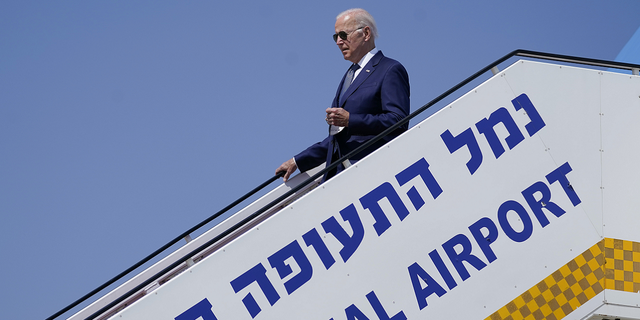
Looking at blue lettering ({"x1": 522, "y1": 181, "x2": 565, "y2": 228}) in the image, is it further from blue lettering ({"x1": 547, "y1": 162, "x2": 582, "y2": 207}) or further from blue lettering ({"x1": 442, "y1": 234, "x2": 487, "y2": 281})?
blue lettering ({"x1": 442, "y1": 234, "x2": 487, "y2": 281})

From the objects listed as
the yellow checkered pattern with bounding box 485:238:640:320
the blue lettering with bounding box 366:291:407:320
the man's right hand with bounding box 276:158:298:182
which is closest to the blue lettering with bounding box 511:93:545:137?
the yellow checkered pattern with bounding box 485:238:640:320

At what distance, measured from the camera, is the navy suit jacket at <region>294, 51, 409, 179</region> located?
3.68 m

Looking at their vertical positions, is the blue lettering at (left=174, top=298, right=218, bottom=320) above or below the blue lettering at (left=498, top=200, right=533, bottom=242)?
Result: above

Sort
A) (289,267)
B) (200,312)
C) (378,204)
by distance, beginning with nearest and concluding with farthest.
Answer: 1. (200,312)
2. (289,267)
3. (378,204)

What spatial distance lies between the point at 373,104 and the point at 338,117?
364mm

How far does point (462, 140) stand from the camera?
3.49 m

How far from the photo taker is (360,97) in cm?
392

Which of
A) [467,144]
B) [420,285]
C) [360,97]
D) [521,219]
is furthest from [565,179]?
[360,97]

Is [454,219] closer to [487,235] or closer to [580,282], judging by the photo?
[487,235]

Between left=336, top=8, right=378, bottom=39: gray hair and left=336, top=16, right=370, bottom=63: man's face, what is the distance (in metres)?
0.03

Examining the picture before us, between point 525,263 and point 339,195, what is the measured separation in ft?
4.06

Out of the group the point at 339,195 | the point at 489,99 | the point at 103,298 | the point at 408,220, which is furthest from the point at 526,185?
the point at 103,298

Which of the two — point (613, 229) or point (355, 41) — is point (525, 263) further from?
point (355, 41)

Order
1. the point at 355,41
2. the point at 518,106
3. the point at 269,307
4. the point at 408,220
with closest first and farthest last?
the point at 269,307
the point at 408,220
the point at 518,106
the point at 355,41
